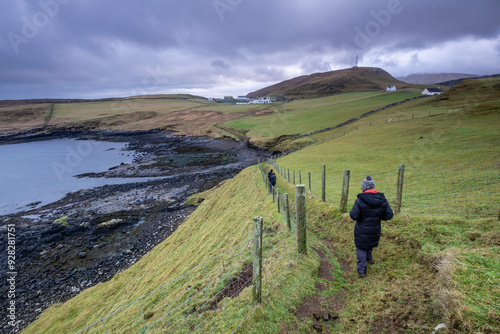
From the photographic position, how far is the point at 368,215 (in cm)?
625

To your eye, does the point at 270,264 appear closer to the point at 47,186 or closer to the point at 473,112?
the point at 473,112

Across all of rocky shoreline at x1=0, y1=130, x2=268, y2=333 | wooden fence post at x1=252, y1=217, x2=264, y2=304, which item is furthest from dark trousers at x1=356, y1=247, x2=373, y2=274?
rocky shoreline at x1=0, y1=130, x2=268, y2=333

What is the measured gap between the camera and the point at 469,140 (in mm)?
24469

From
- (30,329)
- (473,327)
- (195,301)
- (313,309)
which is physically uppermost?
(473,327)

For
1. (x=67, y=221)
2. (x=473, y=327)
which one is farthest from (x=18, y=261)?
(x=473, y=327)

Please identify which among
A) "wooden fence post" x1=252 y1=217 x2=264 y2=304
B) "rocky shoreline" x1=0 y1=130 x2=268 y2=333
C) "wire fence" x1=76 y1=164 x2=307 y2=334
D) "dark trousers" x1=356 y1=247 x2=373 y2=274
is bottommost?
"rocky shoreline" x1=0 y1=130 x2=268 y2=333

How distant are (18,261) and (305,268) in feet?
83.2

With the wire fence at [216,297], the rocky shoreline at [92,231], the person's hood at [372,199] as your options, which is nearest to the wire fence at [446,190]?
the person's hood at [372,199]

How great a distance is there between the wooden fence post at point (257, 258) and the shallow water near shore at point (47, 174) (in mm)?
40239

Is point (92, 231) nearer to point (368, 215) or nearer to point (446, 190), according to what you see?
point (368, 215)

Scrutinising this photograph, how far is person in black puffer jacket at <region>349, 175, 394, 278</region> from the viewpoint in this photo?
242 inches

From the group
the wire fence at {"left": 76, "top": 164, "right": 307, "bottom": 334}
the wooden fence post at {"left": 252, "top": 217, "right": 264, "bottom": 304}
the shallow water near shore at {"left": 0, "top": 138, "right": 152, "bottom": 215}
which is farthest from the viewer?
the shallow water near shore at {"left": 0, "top": 138, "right": 152, "bottom": 215}

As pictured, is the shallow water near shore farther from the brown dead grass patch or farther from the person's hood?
the brown dead grass patch

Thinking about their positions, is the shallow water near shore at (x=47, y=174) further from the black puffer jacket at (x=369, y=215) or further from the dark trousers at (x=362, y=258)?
the black puffer jacket at (x=369, y=215)
